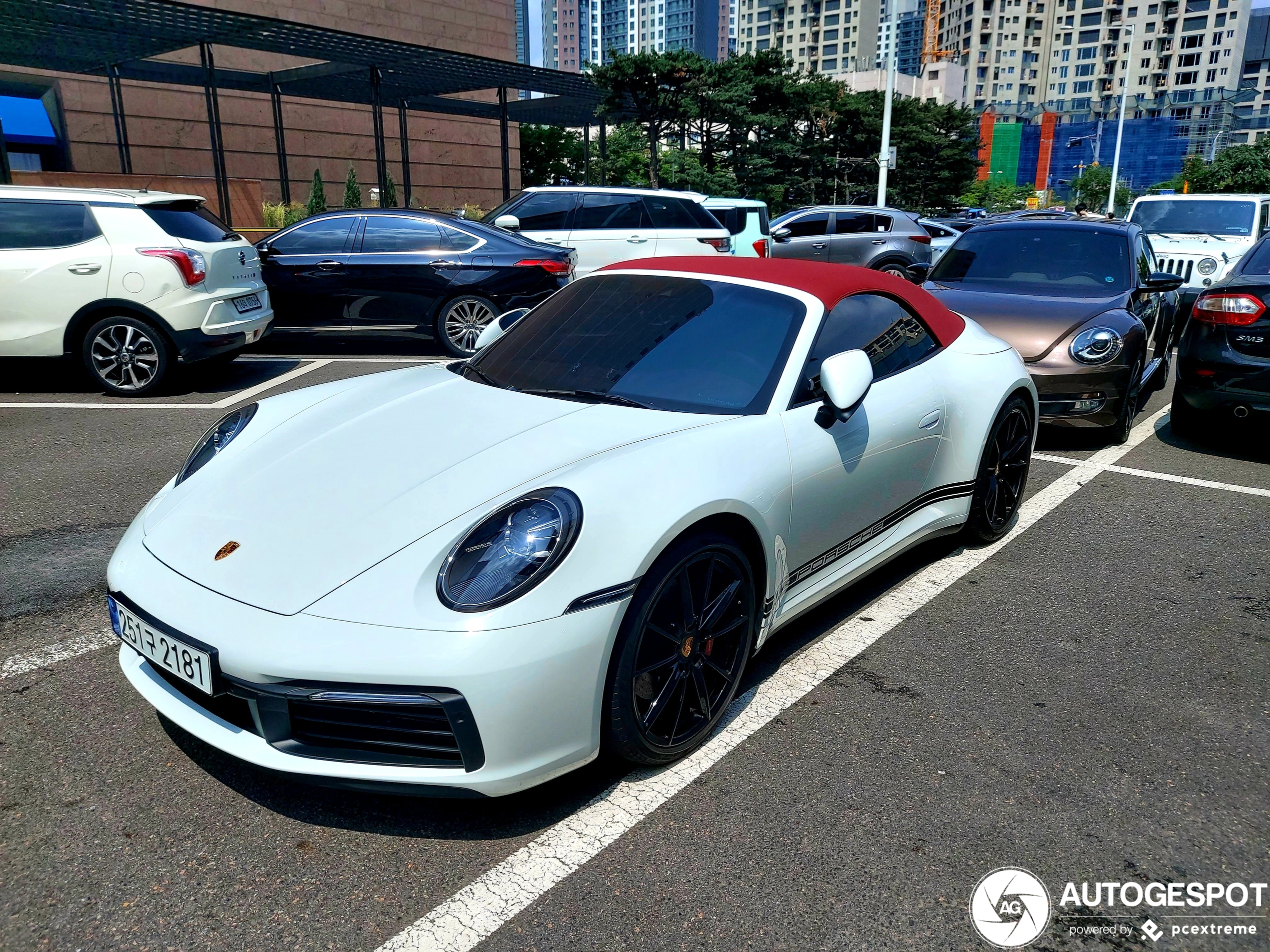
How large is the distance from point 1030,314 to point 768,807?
16.7ft

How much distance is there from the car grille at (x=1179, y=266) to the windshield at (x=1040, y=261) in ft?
17.6

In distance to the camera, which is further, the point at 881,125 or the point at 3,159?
the point at 881,125

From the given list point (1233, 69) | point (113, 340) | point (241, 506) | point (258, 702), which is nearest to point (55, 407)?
point (113, 340)

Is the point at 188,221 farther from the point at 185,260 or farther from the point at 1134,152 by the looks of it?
the point at 1134,152

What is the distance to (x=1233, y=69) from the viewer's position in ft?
438

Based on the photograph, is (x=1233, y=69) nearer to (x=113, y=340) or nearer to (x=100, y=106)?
(x=100, y=106)

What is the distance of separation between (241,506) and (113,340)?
6046mm

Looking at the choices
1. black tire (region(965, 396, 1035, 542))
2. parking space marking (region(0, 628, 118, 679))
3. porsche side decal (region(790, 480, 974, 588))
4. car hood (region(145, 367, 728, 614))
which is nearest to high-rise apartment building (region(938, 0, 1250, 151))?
black tire (region(965, 396, 1035, 542))

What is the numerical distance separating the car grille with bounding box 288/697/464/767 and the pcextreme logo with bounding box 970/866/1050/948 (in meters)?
1.26

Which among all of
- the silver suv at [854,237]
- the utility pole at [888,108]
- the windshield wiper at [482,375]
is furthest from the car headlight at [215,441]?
the utility pole at [888,108]

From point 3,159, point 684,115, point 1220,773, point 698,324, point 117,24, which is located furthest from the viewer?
point 684,115

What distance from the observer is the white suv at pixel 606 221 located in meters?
12.3

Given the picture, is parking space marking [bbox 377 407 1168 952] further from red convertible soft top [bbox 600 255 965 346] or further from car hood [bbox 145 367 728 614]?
red convertible soft top [bbox 600 255 965 346]

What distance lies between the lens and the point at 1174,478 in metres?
6.09
